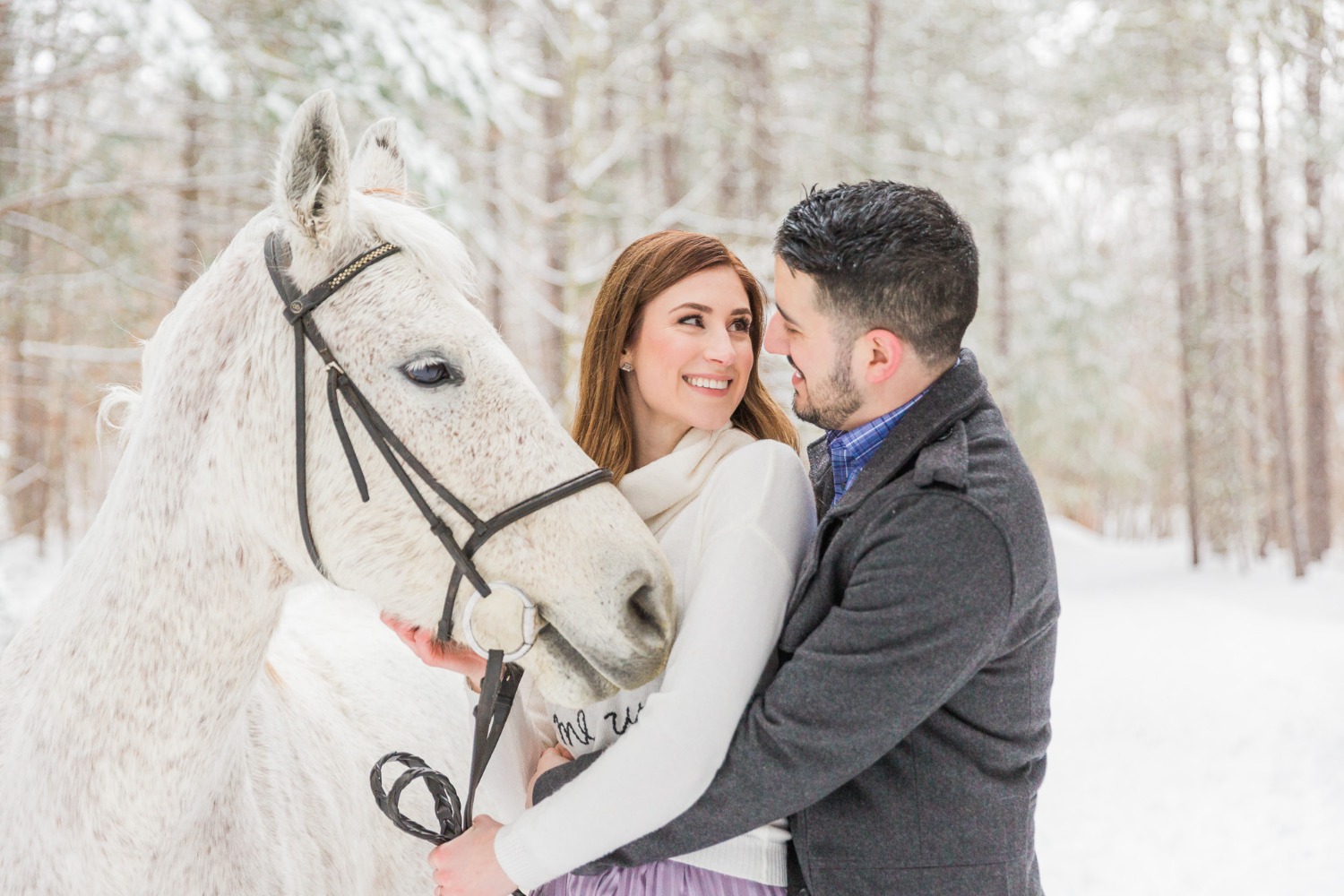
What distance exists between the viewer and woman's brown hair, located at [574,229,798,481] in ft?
6.80

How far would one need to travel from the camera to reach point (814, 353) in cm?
164

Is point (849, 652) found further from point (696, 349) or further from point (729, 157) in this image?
point (729, 157)

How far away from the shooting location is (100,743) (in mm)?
1605

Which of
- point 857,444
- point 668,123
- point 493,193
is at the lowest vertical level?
point 857,444

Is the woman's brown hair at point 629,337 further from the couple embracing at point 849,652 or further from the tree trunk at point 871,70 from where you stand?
the tree trunk at point 871,70

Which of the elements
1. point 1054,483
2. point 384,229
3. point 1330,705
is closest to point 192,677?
point 384,229

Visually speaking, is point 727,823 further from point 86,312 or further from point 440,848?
point 86,312

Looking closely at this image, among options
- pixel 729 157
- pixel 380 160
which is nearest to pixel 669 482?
pixel 380 160

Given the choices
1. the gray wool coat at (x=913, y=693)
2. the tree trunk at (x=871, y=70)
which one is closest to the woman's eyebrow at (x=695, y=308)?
the gray wool coat at (x=913, y=693)

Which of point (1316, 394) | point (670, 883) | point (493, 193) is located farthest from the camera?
point (1316, 394)

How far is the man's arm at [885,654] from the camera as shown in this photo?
1356 millimetres

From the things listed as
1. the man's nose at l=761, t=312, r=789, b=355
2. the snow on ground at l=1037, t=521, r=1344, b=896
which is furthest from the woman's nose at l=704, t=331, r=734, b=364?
the snow on ground at l=1037, t=521, r=1344, b=896

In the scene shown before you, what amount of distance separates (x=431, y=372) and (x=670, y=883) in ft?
3.11

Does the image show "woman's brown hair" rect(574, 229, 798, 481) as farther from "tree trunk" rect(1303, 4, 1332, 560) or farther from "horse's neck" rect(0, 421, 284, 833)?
"tree trunk" rect(1303, 4, 1332, 560)
